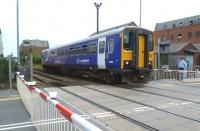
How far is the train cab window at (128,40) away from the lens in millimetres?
18578

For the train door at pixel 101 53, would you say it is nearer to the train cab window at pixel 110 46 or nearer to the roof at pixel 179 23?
the train cab window at pixel 110 46

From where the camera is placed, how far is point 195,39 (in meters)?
79.3

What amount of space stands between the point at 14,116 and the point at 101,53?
10886mm

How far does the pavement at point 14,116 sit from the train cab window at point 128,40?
7031 millimetres

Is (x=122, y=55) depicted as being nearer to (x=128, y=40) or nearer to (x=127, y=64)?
(x=127, y=64)

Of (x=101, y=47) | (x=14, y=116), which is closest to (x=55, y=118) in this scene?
(x=14, y=116)

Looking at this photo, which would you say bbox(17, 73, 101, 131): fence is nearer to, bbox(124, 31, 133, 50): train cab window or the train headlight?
the train headlight

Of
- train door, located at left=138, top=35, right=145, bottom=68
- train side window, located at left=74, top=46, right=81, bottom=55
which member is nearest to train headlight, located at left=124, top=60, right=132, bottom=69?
train door, located at left=138, top=35, right=145, bottom=68

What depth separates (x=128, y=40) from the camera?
1878cm

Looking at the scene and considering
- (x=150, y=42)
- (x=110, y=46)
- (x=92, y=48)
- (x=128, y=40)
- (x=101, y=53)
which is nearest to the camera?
(x=128, y=40)

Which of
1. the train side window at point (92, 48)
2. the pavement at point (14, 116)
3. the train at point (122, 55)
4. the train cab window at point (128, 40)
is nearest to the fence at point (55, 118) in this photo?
the pavement at point (14, 116)

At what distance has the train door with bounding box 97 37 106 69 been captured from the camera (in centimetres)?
1996

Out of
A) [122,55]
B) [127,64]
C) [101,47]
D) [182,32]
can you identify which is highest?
[182,32]

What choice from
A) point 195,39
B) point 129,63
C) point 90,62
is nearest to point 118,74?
point 129,63
